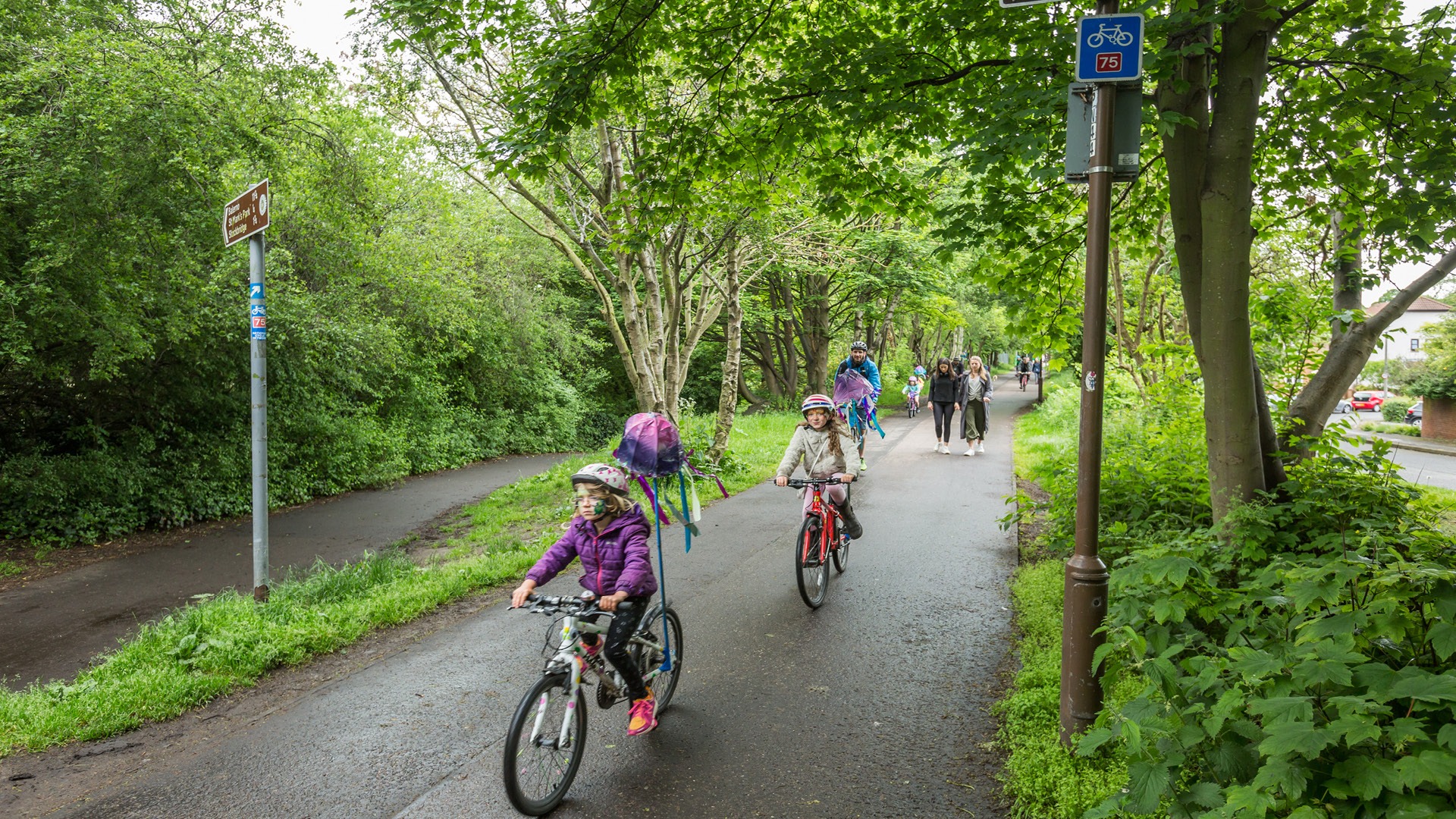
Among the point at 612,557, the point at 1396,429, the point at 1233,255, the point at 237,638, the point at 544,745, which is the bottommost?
the point at 1396,429

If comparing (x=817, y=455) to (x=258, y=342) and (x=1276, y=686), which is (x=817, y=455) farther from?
(x=258, y=342)

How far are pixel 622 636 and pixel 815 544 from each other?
2.93 metres

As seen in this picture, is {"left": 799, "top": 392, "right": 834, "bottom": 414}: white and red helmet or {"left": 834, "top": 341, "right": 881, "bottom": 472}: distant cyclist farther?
{"left": 834, "top": 341, "right": 881, "bottom": 472}: distant cyclist

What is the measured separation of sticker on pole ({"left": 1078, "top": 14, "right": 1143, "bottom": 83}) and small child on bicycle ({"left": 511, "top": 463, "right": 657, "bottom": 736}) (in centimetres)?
305

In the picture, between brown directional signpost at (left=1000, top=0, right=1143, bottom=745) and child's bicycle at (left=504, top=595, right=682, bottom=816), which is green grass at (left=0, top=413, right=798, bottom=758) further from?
brown directional signpost at (left=1000, top=0, right=1143, bottom=745)

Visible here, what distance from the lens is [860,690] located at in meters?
4.94

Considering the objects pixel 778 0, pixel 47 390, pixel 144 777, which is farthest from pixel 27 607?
pixel 778 0

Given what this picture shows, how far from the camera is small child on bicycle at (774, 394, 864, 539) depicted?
6988mm

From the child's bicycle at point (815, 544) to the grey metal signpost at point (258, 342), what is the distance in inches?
170

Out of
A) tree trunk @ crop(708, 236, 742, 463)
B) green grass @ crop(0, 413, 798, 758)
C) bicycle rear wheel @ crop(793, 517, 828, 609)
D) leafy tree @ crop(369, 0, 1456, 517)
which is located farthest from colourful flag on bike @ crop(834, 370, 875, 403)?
bicycle rear wheel @ crop(793, 517, 828, 609)

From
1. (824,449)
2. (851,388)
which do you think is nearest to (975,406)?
(851,388)

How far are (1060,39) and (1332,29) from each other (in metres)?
2.78

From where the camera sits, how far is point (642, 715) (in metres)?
4.26

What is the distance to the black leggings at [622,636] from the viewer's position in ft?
13.2
